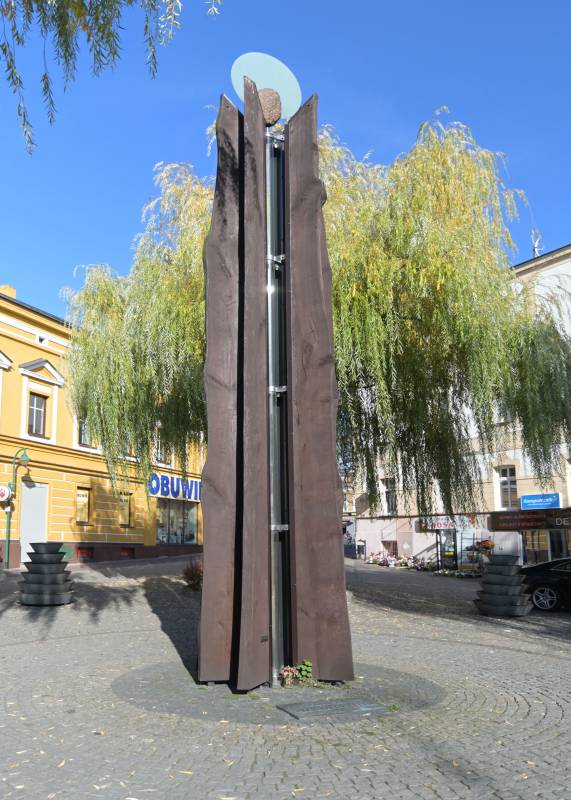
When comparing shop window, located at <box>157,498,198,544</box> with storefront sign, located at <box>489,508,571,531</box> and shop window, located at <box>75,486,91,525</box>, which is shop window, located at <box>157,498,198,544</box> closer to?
shop window, located at <box>75,486,91,525</box>

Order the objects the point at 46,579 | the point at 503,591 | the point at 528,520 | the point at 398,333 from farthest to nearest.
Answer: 1. the point at 528,520
2. the point at 46,579
3. the point at 503,591
4. the point at 398,333

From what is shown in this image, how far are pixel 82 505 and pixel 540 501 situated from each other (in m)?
18.2

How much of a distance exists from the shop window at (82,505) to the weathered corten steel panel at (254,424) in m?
24.0

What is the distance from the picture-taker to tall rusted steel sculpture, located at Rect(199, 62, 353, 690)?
709 cm

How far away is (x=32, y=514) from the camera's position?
27.1m

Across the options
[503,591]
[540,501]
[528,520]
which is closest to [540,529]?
[528,520]

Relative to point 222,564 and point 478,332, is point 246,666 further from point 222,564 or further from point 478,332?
point 478,332

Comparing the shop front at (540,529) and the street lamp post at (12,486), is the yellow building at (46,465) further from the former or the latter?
the shop front at (540,529)

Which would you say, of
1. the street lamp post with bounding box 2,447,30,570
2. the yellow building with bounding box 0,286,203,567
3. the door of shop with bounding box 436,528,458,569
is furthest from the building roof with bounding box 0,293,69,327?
the door of shop with bounding box 436,528,458,569

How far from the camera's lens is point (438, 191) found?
1284 cm

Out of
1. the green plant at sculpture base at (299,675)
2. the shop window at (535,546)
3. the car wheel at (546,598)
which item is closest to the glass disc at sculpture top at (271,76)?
the green plant at sculpture base at (299,675)

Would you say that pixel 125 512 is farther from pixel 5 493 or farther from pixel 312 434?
pixel 312 434

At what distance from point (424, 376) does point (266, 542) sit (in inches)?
241

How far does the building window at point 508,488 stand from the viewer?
2888 centimetres
